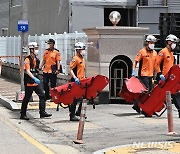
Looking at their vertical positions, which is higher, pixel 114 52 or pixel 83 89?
pixel 114 52

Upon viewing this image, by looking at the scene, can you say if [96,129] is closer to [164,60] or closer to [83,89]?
[83,89]

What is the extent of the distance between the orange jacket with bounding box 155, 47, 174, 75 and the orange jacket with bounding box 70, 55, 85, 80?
5.88 feet

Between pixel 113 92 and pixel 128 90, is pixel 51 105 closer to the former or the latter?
pixel 113 92

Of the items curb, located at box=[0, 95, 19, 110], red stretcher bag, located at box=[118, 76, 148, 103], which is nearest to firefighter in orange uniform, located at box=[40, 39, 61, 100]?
curb, located at box=[0, 95, 19, 110]

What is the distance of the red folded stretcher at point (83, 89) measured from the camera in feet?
41.5

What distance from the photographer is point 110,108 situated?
601 inches

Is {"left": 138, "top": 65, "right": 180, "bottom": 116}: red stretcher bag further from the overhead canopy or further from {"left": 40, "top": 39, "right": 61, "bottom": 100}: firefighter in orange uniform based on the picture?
the overhead canopy

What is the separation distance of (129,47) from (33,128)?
5.06 meters

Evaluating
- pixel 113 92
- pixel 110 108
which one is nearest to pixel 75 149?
pixel 110 108

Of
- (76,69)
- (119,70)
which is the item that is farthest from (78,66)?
(119,70)

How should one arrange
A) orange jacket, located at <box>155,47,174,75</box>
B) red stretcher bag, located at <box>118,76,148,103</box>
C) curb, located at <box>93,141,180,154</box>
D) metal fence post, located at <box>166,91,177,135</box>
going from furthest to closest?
red stretcher bag, located at <box>118,76,148,103</box>
orange jacket, located at <box>155,47,174,75</box>
metal fence post, located at <box>166,91,177,135</box>
curb, located at <box>93,141,180,154</box>

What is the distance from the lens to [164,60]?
12.8 m

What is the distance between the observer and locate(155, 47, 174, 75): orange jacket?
12.8m

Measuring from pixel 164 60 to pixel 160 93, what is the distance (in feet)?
2.91
